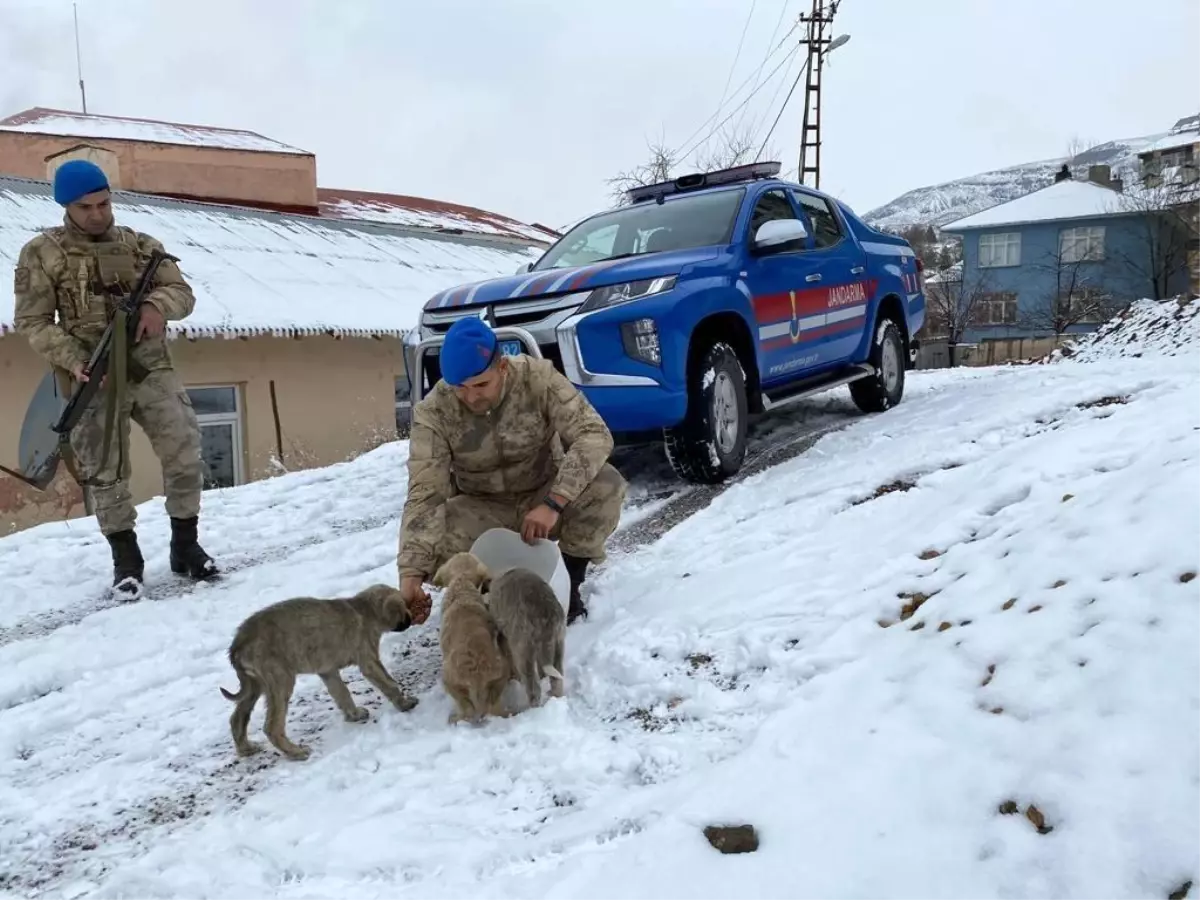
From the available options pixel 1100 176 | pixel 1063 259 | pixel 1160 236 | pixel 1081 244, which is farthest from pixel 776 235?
pixel 1100 176

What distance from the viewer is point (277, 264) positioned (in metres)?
14.1

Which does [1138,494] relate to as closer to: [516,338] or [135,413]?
[516,338]

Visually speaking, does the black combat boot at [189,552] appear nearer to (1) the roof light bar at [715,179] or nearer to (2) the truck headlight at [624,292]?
(2) the truck headlight at [624,292]

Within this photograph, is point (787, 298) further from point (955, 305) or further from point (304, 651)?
point (955, 305)

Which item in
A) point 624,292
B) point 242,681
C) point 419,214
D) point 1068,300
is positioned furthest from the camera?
point 1068,300

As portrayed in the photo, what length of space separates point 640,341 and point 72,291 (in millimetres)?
3095

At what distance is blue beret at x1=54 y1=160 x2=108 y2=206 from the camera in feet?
14.7

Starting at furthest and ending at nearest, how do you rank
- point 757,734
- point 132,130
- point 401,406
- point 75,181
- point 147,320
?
point 132,130
point 401,406
point 147,320
point 75,181
point 757,734

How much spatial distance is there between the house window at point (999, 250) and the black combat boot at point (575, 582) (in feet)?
139

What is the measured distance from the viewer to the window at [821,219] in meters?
7.29

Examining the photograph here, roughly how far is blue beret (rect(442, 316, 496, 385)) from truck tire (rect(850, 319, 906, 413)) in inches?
202

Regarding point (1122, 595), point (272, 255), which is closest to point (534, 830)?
point (1122, 595)

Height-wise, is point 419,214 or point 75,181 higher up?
point 419,214

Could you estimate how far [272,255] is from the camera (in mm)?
14375
